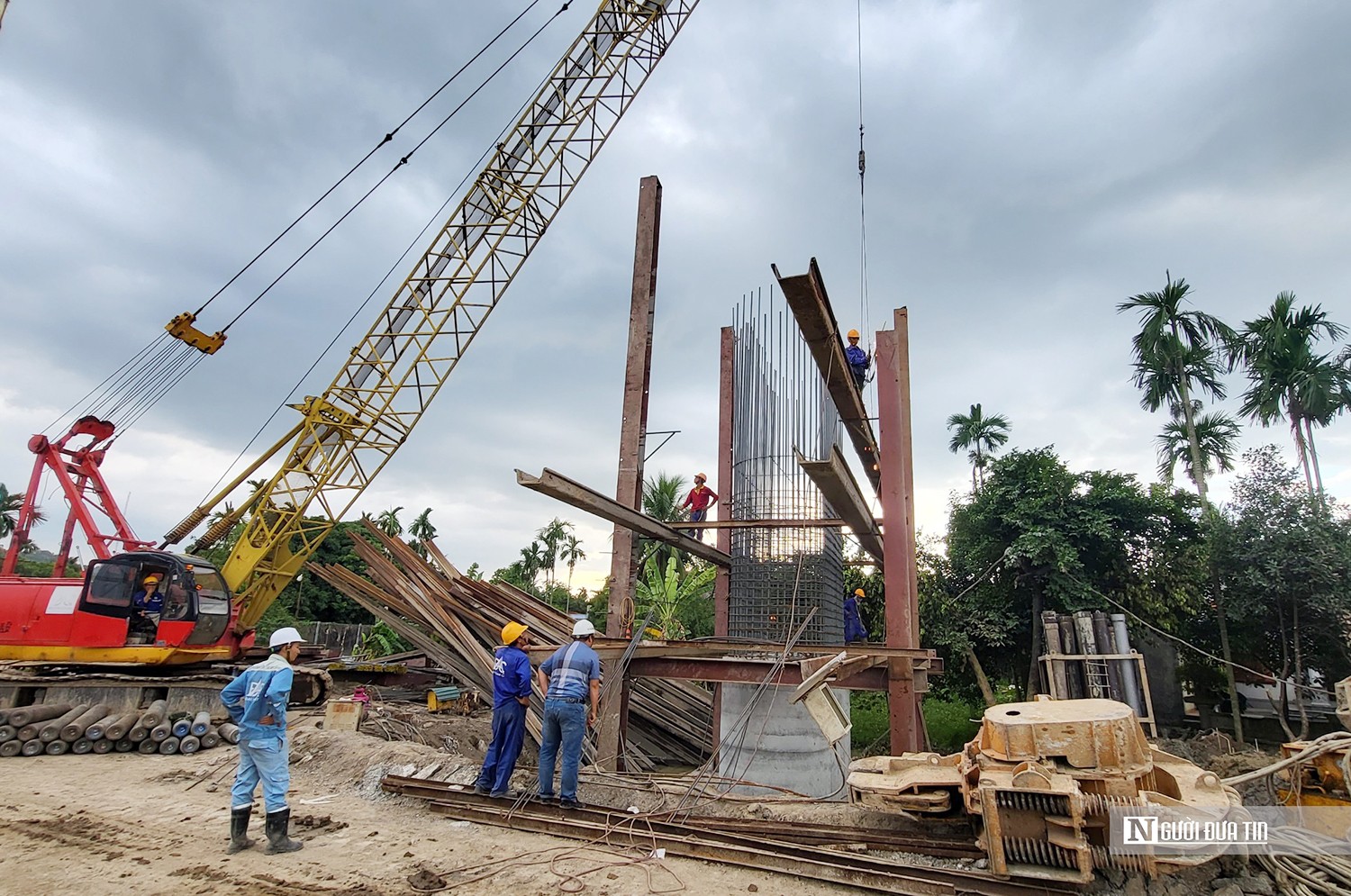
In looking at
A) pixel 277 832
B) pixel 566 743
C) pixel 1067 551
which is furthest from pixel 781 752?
pixel 1067 551

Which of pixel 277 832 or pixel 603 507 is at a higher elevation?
pixel 603 507

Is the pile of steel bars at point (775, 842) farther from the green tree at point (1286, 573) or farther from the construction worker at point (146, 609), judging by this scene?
the green tree at point (1286, 573)

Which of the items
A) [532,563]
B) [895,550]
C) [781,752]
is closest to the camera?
[895,550]

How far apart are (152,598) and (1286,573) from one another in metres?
20.9

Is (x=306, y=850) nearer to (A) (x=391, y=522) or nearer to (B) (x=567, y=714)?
(B) (x=567, y=714)

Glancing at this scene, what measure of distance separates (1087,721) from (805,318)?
398 cm

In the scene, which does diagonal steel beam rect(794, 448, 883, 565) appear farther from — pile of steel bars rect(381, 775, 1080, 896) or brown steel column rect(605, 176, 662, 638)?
pile of steel bars rect(381, 775, 1080, 896)

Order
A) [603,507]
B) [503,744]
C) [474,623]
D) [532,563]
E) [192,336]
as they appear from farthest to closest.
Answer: [532,563]
[192,336]
[474,623]
[603,507]
[503,744]

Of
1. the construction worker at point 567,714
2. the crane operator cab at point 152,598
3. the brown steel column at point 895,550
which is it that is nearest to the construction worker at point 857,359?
the brown steel column at point 895,550

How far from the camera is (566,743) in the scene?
598 cm

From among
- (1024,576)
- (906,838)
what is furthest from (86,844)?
(1024,576)

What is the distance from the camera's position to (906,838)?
16.4ft

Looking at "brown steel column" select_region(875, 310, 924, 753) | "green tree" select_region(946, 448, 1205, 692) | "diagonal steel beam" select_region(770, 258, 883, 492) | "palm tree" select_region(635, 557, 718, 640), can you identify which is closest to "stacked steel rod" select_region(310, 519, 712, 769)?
"brown steel column" select_region(875, 310, 924, 753)

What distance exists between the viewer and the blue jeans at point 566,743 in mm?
5934
